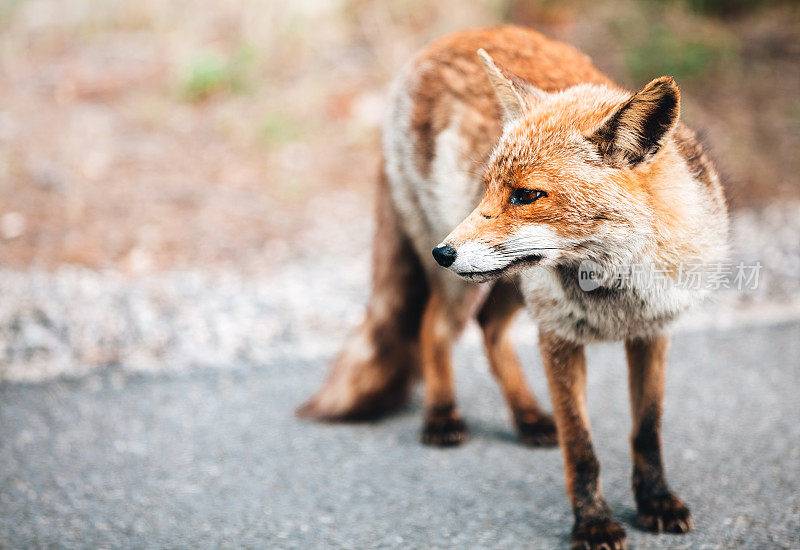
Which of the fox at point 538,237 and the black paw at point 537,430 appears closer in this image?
the fox at point 538,237

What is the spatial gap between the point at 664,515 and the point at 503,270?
133cm

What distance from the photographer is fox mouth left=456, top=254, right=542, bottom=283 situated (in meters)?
2.37

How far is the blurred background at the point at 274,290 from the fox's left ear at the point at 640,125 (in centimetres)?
85

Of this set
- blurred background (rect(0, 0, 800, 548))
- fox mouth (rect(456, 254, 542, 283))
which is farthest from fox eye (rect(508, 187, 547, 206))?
blurred background (rect(0, 0, 800, 548))

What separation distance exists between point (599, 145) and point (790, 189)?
5323mm

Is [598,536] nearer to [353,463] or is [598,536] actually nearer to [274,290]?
[353,463]

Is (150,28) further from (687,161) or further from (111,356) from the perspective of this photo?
(687,161)

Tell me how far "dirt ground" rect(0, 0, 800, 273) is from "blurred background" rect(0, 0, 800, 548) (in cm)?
3

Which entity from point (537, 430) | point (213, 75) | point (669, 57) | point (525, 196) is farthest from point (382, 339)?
point (669, 57)

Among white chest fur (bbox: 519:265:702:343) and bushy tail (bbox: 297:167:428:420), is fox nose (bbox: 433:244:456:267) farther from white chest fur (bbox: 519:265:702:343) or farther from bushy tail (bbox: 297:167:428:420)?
bushy tail (bbox: 297:167:428:420)

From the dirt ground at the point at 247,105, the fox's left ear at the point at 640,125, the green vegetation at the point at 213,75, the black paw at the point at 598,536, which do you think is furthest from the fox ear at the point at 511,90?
the green vegetation at the point at 213,75

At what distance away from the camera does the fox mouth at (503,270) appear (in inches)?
93.3

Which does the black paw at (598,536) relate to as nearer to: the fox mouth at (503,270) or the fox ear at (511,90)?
the fox mouth at (503,270)

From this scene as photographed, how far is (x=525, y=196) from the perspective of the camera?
95.1 inches
